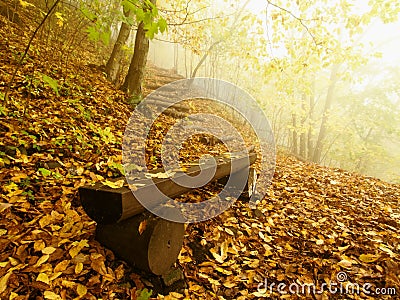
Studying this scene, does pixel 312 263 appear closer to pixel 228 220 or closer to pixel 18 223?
pixel 228 220

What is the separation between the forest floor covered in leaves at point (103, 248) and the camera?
165 centimetres

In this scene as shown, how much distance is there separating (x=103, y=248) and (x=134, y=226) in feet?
1.36

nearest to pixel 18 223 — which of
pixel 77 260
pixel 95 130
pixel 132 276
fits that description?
pixel 77 260

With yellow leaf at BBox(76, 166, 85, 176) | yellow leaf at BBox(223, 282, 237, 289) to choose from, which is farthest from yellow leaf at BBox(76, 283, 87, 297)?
yellow leaf at BBox(76, 166, 85, 176)

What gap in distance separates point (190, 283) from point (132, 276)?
0.49m

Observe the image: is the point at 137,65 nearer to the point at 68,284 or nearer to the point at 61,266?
the point at 61,266

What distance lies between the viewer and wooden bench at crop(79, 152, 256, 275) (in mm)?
1509

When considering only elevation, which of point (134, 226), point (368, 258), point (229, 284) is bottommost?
point (229, 284)

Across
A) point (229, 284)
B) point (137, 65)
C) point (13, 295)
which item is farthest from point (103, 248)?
point (137, 65)

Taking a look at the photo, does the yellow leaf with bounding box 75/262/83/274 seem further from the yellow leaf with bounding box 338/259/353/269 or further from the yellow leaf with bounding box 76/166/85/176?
the yellow leaf with bounding box 338/259/353/269

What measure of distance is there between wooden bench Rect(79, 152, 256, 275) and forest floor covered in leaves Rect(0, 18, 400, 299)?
0.16 m

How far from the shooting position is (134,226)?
5.46 ft

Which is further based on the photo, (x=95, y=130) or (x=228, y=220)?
(x=95, y=130)

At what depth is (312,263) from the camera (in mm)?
2246
